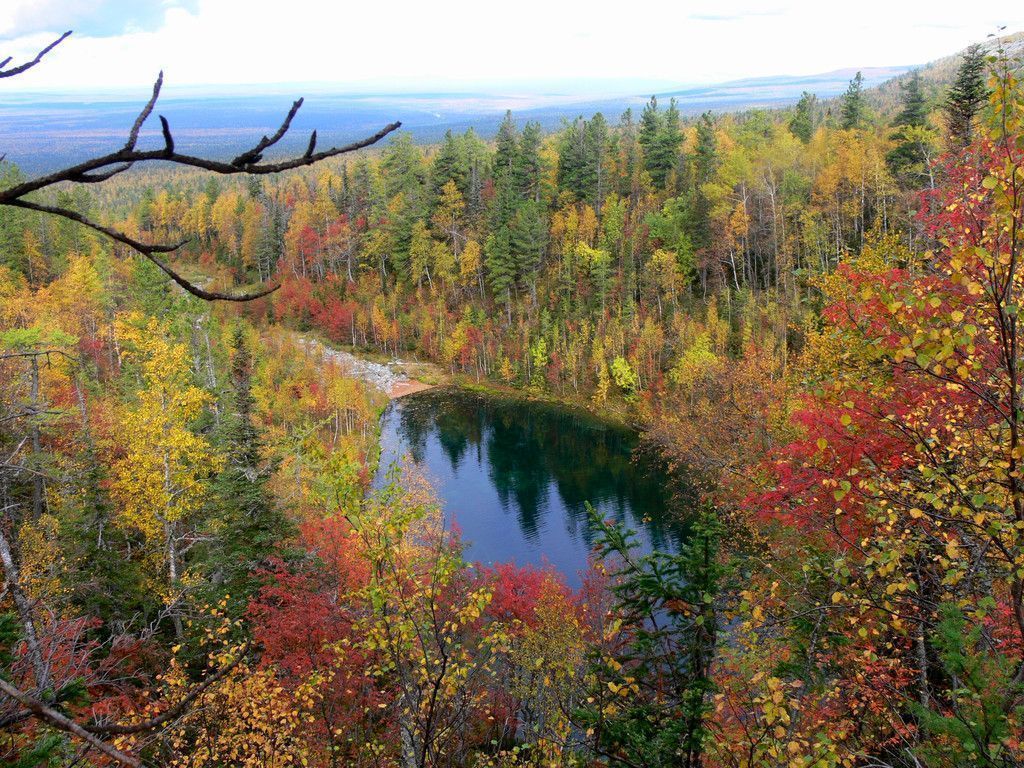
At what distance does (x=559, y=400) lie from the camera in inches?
1991

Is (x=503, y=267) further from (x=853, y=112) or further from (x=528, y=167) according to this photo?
(x=853, y=112)

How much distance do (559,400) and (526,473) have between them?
40.5 ft

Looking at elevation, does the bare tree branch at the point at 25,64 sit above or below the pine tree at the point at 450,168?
below

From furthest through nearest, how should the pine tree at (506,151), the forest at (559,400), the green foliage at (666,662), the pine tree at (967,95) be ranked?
the pine tree at (506,151)
the pine tree at (967,95)
the green foliage at (666,662)
the forest at (559,400)

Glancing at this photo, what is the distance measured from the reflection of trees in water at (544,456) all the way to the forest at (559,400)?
96.0 inches

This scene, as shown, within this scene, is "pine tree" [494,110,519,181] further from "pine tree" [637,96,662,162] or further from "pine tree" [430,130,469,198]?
"pine tree" [637,96,662,162]

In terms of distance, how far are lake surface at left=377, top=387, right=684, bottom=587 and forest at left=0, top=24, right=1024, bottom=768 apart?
2.01 metres

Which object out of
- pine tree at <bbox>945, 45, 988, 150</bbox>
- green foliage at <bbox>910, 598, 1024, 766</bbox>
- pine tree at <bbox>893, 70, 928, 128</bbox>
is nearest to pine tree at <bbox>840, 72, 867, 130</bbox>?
pine tree at <bbox>893, 70, 928, 128</bbox>

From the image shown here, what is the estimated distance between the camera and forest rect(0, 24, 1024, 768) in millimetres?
4367

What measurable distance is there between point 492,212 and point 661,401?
3080 cm

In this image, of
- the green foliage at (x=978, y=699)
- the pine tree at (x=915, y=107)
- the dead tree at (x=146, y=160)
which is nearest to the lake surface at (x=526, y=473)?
the green foliage at (x=978, y=699)

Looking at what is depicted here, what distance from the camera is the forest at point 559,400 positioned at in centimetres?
437

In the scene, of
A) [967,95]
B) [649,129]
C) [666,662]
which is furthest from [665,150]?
[666,662]

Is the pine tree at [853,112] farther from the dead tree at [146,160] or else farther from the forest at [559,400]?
the dead tree at [146,160]
